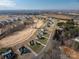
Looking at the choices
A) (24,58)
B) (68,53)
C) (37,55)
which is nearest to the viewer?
(24,58)

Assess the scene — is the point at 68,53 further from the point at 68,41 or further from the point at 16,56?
the point at 16,56

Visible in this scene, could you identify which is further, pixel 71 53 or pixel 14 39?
pixel 14 39

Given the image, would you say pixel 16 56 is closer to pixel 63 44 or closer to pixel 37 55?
pixel 37 55

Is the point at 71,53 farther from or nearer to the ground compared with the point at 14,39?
nearer to the ground

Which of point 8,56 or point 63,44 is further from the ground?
point 8,56

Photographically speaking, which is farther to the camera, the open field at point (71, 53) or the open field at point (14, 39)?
the open field at point (14, 39)

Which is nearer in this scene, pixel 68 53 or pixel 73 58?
pixel 73 58

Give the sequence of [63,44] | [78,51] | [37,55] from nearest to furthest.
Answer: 1. [37,55]
2. [78,51]
3. [63,44]

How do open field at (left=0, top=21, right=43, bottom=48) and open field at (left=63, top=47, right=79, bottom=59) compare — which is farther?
open field at (left=0, top=21, right=43, bottom=48)

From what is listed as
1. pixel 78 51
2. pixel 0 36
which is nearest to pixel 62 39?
pixel 78 51

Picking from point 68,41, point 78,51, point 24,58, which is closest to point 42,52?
point 24,58
